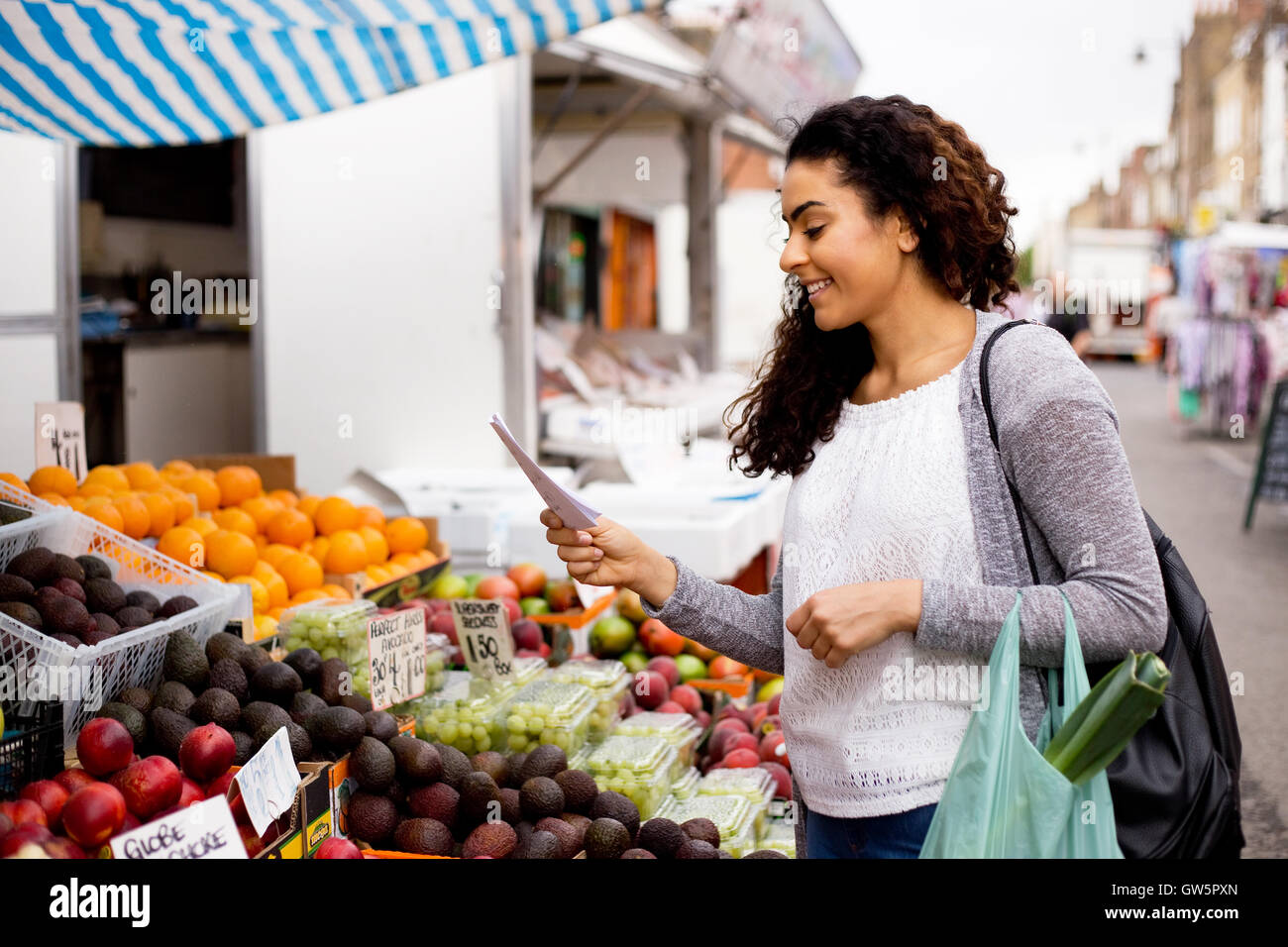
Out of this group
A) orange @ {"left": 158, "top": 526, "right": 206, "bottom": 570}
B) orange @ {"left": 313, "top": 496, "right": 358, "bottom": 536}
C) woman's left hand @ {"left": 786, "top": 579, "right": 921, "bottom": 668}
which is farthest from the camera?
orange @ {"left": 313, "top": 496, "right": 358, "bottom": 536}

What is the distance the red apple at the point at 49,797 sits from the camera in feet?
6.53

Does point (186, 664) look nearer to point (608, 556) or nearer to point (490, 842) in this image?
point (490, 842)

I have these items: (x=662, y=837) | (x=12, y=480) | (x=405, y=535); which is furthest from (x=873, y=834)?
(x=405, y=535)

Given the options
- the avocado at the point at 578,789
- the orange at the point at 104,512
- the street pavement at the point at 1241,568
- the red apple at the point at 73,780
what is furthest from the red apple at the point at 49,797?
the street pavement at the point at 1241,568

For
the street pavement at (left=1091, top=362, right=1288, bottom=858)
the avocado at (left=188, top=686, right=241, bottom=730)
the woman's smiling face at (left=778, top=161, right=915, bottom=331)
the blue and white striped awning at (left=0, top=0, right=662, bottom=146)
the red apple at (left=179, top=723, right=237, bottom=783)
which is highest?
the blue and white striped awning at (left=0, top=0, right=662, bottom=146)

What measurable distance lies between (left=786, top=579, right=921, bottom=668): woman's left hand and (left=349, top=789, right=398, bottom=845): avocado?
1.16m

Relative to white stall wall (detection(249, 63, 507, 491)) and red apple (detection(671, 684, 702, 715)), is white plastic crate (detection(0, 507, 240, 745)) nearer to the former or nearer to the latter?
red apple (detection(671, 684, 702, 715))

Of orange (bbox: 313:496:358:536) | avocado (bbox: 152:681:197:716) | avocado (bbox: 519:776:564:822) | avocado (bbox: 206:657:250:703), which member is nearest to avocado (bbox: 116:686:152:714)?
avocado (bbox: 152:681:197:716)

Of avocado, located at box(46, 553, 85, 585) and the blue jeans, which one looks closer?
the blue jeans

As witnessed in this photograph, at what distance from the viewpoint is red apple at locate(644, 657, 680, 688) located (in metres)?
3.86

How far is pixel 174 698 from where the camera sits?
7.93ft

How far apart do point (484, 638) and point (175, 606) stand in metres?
0.78

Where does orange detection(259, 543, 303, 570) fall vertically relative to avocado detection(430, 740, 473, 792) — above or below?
above

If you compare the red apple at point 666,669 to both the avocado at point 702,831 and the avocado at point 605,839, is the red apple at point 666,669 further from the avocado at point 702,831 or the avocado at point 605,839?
the avocado at point 605,839
